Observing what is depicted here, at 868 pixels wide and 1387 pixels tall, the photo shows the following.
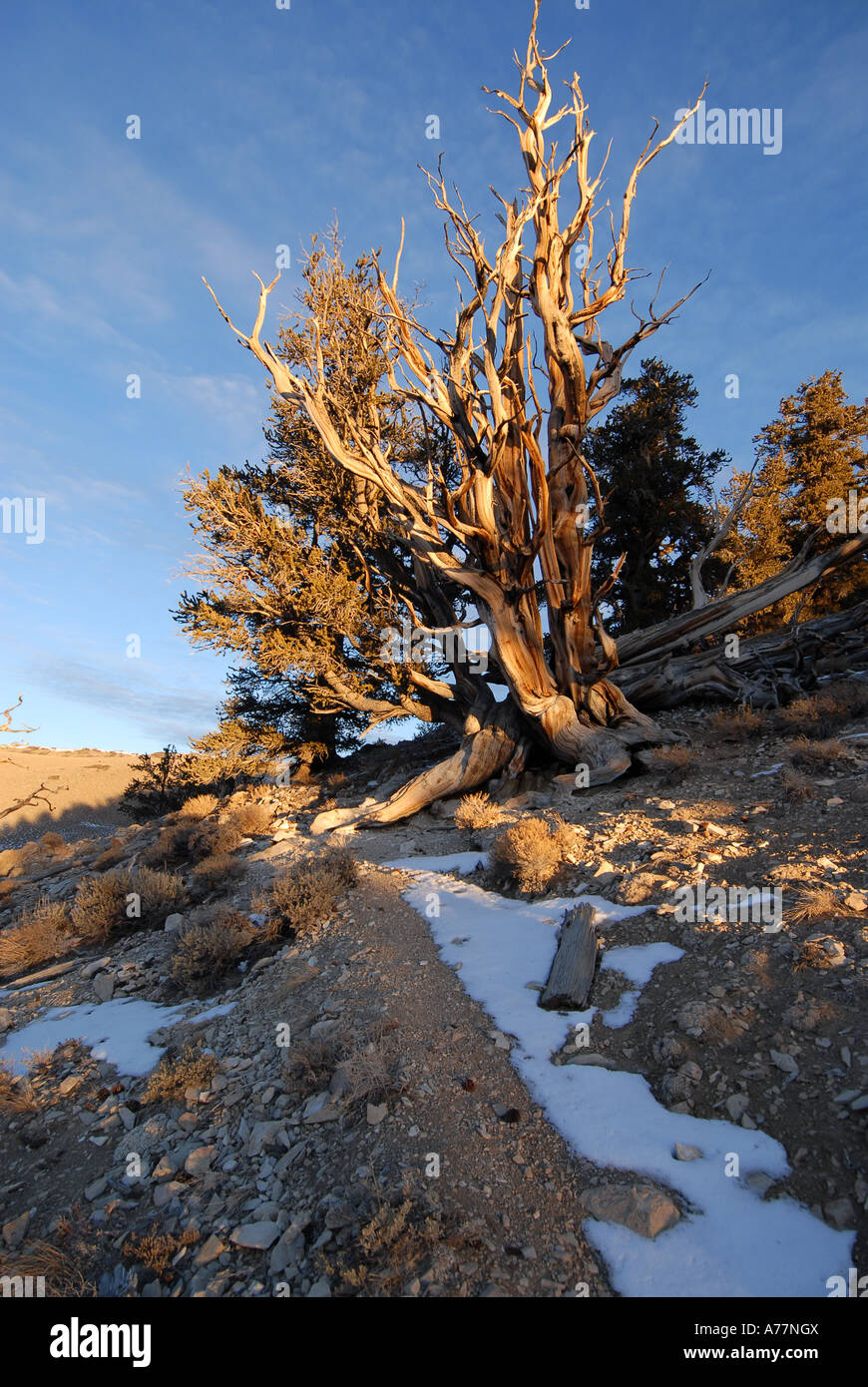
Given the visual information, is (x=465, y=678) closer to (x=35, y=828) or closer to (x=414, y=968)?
(x=414, y=968)

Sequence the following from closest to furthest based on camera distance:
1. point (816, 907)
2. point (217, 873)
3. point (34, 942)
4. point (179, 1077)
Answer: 1. point (179, 1077)
2. point (816, 907)
3. point (34, 942)
4. point (217, 873)

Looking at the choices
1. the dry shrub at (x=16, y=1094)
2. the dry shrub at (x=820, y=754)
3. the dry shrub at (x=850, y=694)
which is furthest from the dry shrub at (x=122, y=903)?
the dry shrub at (x=850, y=694)

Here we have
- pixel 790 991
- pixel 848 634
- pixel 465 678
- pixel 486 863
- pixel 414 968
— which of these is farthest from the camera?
pixel 465 678

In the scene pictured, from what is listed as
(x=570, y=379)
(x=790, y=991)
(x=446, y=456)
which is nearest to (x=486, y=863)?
(x=790, y=991)

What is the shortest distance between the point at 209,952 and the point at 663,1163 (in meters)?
4.13

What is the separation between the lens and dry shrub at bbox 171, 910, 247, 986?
223 inches

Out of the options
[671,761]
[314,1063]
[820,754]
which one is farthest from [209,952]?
[820,754]

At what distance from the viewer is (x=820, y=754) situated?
7402mm

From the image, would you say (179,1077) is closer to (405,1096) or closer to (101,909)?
(405,1096)

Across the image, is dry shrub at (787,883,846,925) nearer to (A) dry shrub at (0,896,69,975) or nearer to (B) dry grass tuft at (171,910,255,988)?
(B) dry grass tuft at (171,910,255,988)

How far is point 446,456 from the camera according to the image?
13891 mm

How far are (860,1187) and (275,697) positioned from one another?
1345 centimetres

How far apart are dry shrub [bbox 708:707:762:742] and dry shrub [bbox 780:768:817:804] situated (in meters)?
2.59

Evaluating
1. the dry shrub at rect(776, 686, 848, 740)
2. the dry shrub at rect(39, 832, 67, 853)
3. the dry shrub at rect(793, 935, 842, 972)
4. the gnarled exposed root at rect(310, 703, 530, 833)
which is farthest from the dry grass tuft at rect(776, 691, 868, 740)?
the dry shrub at rect(39, 832, 67, 853)
